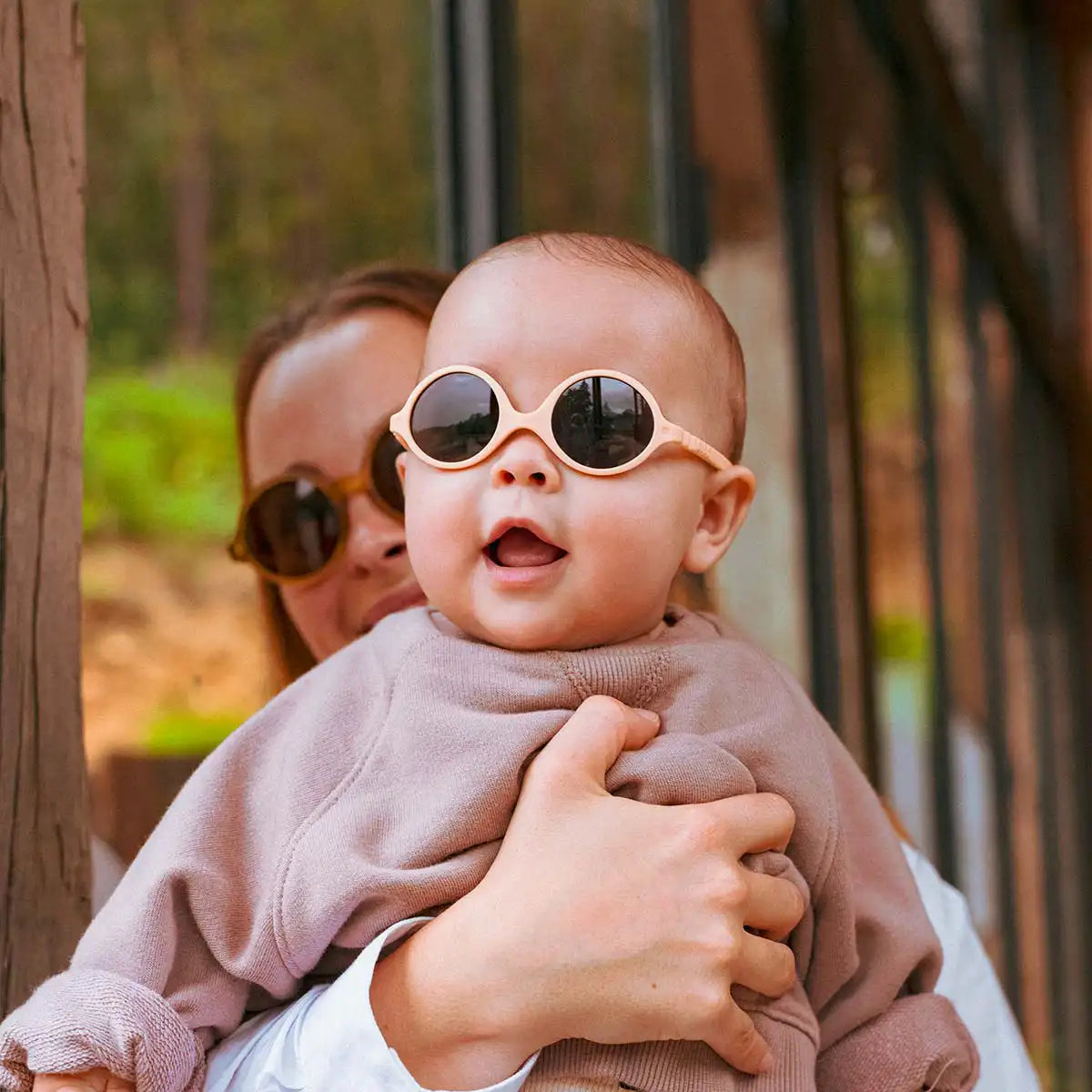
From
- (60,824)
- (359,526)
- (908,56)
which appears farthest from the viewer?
(908,56)

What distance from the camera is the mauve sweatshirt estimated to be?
86 cm

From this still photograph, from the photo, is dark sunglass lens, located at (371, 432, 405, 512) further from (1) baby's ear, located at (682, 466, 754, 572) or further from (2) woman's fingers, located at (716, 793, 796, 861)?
(2) woman's fingers, located at (716, 793, 796, 861)

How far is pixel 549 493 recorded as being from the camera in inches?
36.8

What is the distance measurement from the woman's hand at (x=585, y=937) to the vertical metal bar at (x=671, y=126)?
1604mm

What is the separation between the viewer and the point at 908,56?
3.33 meters

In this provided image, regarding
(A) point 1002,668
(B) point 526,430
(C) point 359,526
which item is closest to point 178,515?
(C) point 359,526

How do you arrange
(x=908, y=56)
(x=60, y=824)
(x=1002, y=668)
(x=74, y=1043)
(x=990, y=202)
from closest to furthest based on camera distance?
(x=74, y=1043)
(x=60, y=824)
(x=908, y=56)
(x=990, y=202)
(x=1002, y=668)

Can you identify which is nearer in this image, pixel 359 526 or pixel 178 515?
pixel 359 526

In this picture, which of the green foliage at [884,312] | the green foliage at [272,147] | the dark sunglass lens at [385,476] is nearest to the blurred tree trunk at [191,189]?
the green foliage at [272,147]

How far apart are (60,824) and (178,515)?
28.9 inches

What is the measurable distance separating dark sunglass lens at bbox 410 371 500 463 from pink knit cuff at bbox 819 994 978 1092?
529mm

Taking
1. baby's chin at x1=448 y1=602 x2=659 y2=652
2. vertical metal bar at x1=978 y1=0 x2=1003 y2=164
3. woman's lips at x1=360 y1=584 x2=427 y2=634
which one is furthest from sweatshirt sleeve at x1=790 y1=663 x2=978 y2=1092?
vertical metal bar at x1=978 y1=0 x2=1003 y2=164

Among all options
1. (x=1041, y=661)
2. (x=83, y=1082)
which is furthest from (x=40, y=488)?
(x=1041, y=661)

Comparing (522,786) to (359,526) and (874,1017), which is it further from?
(359,526)
